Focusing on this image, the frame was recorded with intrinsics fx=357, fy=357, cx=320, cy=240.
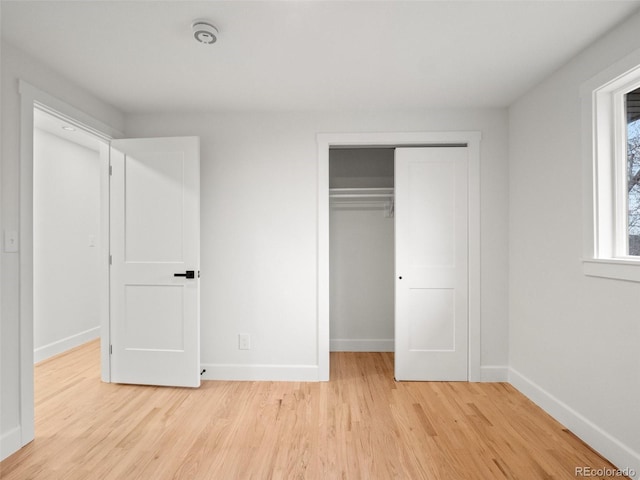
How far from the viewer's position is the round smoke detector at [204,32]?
1.91 metres

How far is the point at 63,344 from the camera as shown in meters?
4.04

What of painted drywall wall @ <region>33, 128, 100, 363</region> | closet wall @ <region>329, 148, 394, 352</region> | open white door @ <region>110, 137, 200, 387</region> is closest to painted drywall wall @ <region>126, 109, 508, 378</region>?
open white door @ <region>110, 137, 200, 387</region>

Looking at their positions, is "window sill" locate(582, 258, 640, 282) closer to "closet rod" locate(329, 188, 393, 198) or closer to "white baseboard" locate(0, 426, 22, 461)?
"closet rod" locate(329, 188, 393, 198)

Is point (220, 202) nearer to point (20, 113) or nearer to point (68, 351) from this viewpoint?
point (20, 113)

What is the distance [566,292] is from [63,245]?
16.3 feet

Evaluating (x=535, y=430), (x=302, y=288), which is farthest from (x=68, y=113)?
(x=535, y=430)

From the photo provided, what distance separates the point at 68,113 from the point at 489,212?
11.3ft

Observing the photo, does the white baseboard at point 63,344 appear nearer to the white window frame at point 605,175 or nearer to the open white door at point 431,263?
the open white door at point 431,263

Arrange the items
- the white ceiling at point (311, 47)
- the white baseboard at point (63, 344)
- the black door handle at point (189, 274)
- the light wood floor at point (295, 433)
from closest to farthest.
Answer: the white ceiling at point (311, 47)
the light wood floor at point (295, 433)
the black door handle at point (189, 274)
the white baseboard at point (63, 344)

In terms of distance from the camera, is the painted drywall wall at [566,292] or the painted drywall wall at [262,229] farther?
the painted drywall wall at [262,229]

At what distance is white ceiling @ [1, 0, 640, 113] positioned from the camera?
181 centimetres

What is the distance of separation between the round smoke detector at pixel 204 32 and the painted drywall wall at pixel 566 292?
2.22m

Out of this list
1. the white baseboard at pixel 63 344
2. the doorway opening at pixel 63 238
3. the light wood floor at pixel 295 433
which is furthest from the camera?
the doorway opening at pixel 63 238
